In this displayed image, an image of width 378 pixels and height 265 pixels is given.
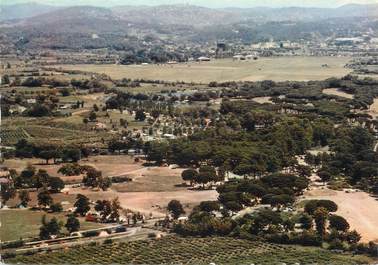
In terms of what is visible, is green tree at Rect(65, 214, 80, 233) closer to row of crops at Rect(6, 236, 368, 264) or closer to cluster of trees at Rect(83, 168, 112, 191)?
row of crops at Rect(6, 236, 368, 264)

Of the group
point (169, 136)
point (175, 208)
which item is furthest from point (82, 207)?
point (169, 136)

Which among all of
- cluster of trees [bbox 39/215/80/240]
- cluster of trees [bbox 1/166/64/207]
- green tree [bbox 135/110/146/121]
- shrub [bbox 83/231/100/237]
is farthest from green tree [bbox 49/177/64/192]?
green tree [bbox 135/110/146/121]

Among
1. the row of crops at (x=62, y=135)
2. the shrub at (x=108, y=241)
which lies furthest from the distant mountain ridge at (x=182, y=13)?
the shrub at (x=108, y=241)

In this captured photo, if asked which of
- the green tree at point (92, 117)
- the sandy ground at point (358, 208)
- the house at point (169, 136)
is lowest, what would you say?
the sandy ground at point (358, 208)

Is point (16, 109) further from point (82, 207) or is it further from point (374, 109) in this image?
point (374, 109)

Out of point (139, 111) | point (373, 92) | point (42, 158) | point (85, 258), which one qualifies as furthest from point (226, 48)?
point (85, 258)

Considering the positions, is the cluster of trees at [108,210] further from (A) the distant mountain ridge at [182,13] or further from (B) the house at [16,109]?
(A) the distant mountain ridge at [182,13]

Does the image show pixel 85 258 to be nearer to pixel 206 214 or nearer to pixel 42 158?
pixel 206 214
